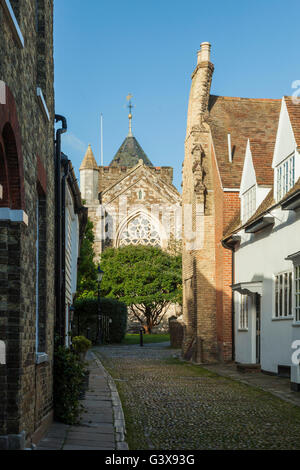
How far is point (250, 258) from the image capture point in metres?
19.0

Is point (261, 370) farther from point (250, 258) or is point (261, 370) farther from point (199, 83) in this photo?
point (199, 83)

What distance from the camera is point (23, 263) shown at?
6258 millimetres

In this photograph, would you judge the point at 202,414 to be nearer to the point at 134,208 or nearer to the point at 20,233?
the point at 20,233

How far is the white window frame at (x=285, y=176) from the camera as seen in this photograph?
15.4 metres

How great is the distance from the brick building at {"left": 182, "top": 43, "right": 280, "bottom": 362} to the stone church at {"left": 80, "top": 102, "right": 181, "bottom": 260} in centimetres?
2951

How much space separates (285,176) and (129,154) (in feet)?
170

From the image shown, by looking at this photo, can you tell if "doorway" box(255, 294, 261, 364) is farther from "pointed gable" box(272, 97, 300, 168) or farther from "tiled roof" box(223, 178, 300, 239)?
"pointed gable" box(272, 97, 300, 168)

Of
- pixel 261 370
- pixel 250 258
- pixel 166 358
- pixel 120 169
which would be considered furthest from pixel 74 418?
pixel 120 169

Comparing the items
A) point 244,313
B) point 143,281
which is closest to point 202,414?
point 244,313

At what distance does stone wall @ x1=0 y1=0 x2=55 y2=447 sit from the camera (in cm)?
590

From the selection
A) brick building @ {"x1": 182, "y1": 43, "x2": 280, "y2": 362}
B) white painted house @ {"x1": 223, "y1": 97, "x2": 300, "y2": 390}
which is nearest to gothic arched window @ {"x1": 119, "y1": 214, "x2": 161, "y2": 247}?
brick building @ {"x1": 182, "y1": 43, "x2": 280, "y2": 362}

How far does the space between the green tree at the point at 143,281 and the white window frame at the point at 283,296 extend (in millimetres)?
33694

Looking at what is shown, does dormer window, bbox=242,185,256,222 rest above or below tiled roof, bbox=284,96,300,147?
below

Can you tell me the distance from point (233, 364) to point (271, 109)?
414 inches
